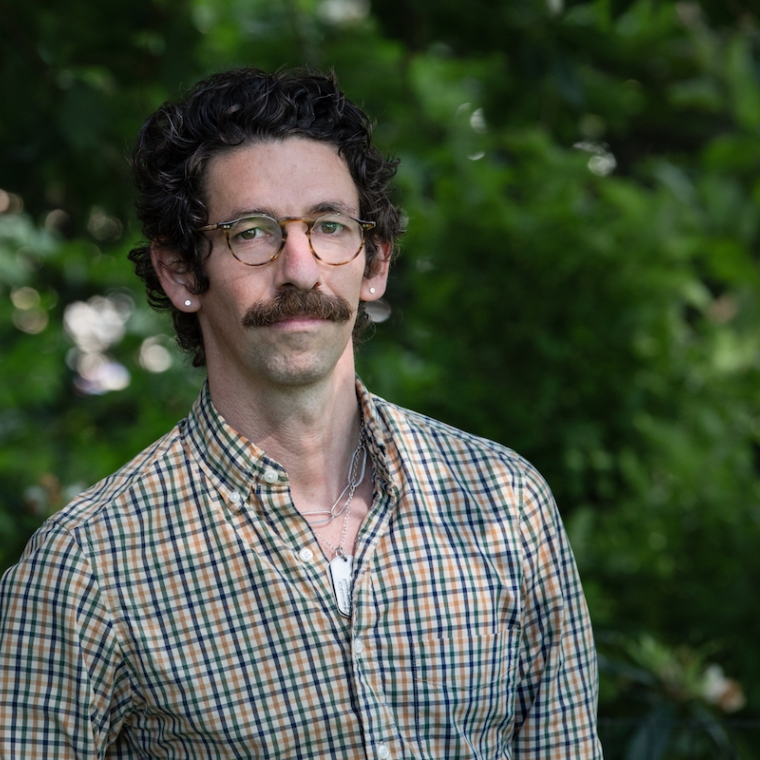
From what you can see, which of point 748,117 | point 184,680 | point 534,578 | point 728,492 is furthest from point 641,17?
point 184,680

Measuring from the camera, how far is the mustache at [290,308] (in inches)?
60.4

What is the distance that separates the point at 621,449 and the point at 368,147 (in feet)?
9.01

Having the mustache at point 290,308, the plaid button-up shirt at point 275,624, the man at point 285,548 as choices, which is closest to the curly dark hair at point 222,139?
the man at point 285,548

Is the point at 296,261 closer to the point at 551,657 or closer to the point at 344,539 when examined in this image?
the point at 344,539

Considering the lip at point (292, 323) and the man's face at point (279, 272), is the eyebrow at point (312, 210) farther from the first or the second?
the lip at point (292, 323)

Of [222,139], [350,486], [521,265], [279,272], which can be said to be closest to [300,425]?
[350,486]

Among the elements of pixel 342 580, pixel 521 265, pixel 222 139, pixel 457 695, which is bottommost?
pixel 457 695

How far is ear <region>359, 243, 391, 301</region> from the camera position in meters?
1.78

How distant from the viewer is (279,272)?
5.08 feet

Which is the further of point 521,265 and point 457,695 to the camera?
point 521,265

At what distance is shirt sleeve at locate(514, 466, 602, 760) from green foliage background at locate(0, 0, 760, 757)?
135 cm

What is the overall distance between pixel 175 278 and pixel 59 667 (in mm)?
610

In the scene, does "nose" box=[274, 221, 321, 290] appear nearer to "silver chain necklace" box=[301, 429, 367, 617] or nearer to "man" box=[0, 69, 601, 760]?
"man" box=[0, 69, 601, 760]

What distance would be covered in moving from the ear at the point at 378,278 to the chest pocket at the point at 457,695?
57 centimetres
